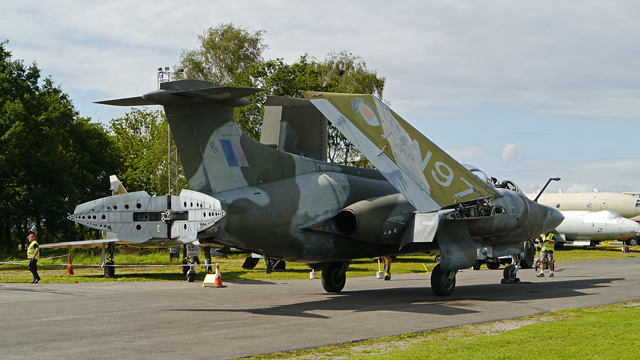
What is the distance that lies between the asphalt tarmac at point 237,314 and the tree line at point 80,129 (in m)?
21.7

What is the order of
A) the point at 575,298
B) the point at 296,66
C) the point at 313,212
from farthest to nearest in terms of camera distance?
1. the point at 296,66
2. the point at 575,298
3. the point at 313,212

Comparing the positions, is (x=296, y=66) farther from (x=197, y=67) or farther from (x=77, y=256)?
(x=77, y=256)

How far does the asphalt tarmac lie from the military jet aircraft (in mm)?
1509

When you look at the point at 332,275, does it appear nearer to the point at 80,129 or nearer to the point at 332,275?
the point at 332,275

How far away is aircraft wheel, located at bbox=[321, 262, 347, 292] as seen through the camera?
633 inches

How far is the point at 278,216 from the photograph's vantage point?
1223 centimetres

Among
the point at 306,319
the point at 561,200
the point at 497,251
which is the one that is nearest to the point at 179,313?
the point at 306,319

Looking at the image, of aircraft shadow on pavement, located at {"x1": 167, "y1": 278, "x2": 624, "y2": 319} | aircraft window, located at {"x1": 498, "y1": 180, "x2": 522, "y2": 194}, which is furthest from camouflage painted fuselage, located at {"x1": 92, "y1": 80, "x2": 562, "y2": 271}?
aircraft window, located at {"x1": 498, "y1": 180, "x2": 522, "y2": 194}

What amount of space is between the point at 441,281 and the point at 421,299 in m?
0.76

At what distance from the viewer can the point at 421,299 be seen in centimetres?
1434

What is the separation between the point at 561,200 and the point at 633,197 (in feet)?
21.4

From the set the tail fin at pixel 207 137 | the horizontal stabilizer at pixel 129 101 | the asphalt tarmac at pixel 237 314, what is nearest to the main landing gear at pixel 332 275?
the asphalt tarmac at pixel 237 314

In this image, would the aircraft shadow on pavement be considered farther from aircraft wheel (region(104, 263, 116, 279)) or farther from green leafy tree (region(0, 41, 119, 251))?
green leafy tree (region(0, 41, 119, 251))

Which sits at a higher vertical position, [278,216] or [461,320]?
[278,216]
